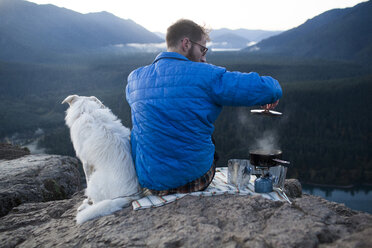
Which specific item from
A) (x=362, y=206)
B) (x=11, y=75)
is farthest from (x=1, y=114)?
(x=362, y=206)

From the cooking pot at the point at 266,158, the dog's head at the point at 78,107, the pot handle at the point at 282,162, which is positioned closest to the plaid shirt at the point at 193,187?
the cooking pot at the point at 266,158

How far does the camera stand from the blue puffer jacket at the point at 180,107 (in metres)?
2.34

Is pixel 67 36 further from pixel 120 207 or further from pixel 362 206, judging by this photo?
pixel 120 207

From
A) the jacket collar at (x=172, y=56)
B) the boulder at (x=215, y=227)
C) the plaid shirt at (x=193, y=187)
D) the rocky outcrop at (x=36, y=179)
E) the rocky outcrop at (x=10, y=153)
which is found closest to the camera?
the boulder at (x=215, y=227)

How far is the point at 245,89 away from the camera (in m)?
2.30

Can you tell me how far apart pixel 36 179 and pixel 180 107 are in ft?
9.96

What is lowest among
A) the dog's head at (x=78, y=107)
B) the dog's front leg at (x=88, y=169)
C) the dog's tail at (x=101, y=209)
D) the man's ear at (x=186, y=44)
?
the dog's tail at (x=101, y=209)

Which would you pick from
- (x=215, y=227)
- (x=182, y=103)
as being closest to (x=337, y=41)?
(x=182, y=103)

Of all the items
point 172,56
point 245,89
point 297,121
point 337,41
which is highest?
point 337,41

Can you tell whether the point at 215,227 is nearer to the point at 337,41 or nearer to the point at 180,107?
the point at 180,107

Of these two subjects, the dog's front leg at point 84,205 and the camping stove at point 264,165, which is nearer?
the camping stove at point 264,165

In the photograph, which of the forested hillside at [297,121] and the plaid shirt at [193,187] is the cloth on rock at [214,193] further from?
the forested hillside at [297,121]

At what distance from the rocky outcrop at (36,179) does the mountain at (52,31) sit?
4865 inches

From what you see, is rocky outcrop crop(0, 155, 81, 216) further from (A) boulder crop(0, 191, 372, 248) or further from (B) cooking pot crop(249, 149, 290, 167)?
(B) cooking pot crop(249, 149, 290, 167)
